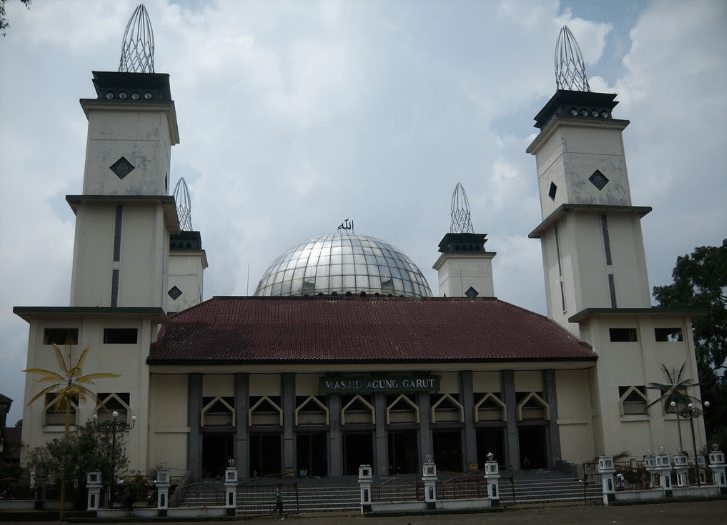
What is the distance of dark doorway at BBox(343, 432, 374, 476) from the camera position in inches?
1426

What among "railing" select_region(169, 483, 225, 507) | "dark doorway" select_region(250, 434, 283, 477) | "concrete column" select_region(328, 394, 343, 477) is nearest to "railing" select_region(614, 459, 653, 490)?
"concrete column" select_region(328, 394, 343, 477)

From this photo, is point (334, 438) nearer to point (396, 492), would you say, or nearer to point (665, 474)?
point (396, 492)

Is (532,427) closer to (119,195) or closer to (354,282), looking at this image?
(354,282)

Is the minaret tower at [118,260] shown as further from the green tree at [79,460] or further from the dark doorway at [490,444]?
the dark doorway at [490,444]

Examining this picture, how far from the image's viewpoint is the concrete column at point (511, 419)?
36.6 meters

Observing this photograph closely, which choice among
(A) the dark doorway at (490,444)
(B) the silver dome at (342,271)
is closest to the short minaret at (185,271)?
(B) the silver dome at (342,271)

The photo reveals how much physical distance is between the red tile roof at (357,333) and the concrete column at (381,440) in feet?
7.29

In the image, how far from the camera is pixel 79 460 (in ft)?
91.5

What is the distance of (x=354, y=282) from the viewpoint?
50.0 m

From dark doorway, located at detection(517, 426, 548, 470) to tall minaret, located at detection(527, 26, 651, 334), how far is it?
570 centimetres

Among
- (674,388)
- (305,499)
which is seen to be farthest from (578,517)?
(674,388)

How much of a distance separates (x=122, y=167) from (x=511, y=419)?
2226cm

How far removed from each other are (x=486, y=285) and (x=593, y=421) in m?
25.6

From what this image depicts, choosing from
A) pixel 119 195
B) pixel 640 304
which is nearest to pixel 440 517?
pixel 640 304
